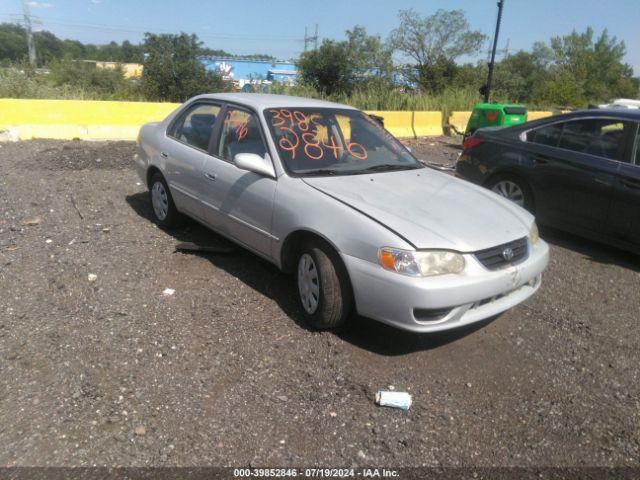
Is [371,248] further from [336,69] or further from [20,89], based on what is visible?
[336,69]

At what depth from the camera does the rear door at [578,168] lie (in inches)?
208

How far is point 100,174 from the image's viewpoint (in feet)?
25.5

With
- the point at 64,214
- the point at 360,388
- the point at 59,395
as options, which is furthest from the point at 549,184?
the point at 64,214

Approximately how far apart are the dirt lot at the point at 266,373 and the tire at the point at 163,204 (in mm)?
515

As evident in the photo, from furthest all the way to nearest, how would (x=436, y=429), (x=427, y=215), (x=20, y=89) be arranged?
(x=20, y=89) → (x=427, y=215) → (x=436, y=429)

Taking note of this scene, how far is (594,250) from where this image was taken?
19.0 ft

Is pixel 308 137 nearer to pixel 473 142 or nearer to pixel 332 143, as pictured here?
pixel 332 143

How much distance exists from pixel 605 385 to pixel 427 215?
155 centimetres

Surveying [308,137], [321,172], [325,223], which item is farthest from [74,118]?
[325,223]

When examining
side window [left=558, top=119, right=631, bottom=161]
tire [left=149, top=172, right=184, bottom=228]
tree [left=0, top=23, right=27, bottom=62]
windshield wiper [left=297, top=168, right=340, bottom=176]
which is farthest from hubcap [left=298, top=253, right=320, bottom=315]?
tree [left=0, top=23, right=27, bottom=62]

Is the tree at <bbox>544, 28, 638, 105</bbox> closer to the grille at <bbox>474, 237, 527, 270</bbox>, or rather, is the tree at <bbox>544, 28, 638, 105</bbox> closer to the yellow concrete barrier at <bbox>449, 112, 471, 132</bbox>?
the yellow concrete barrier at <bbox>449, 112, 471, 132</bbox>

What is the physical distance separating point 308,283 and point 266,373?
2.45ft

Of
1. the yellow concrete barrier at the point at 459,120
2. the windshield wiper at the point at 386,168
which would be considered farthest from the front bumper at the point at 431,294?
the yellow concrete barrier at the point at 459,120

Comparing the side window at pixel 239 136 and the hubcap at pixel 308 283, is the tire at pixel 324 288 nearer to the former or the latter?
the hubcap at pixel 308 283
